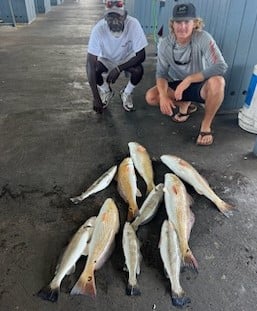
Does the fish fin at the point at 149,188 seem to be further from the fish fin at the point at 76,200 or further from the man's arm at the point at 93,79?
the man's arm at the point at 93,79

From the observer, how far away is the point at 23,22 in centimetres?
732

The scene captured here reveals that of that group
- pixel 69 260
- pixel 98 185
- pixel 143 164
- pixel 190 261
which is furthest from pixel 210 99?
pixel 69 260

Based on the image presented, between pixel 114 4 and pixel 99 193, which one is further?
pixel 114 4

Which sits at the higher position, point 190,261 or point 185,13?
point 185,13

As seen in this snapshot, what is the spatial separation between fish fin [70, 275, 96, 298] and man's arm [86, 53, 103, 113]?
1.93 metres

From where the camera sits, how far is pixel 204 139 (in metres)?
2.43

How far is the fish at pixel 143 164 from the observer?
190 centimetres

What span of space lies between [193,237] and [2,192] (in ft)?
4.09

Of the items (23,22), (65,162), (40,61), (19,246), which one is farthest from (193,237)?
(23,22)

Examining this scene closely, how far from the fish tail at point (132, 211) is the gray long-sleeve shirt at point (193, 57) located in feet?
4.16

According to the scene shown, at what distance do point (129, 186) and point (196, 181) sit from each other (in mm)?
432

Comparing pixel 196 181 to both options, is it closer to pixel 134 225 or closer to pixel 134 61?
pixel 134 225

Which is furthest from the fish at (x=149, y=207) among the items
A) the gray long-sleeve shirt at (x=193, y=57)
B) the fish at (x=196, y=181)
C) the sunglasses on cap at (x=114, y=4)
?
the sunglasses on cap at (x=114, y=4)

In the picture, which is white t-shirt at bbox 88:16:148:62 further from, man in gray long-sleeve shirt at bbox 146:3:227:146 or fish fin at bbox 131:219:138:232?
fish fin at bbox 131:219:138:232
